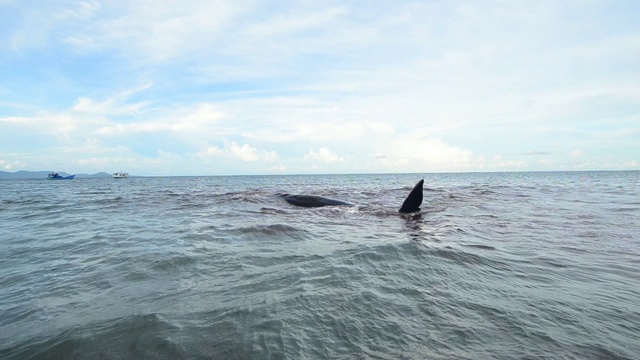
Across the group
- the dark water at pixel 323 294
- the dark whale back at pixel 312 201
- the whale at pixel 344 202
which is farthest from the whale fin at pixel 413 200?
the dark water at pixel 323 294

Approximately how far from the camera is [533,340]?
3.65 m

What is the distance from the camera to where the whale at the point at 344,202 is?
1408cm

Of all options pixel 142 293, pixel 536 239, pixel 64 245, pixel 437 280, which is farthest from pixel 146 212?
pixel 536 239

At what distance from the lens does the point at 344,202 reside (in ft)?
57.5

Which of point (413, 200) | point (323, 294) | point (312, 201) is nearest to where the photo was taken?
point (323, 294)

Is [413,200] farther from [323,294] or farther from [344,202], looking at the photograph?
[323,294]

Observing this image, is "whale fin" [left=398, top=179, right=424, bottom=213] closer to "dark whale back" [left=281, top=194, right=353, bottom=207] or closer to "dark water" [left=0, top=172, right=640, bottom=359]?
"dark whale back" [left=281, top=194, right=353, bottom=207]

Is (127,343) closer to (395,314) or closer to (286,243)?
(395,314)

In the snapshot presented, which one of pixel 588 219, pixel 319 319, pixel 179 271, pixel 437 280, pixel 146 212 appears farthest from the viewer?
pixel 146 212

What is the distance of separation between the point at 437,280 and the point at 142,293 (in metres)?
4.75

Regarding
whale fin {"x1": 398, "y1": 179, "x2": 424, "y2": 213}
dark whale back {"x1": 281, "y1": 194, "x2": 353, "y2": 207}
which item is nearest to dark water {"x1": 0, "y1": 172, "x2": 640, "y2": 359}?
whale fin {"x1": 398, "y1": 179, "x2": 424, "y2": 213}

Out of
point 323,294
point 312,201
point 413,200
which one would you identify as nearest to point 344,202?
point 312,201

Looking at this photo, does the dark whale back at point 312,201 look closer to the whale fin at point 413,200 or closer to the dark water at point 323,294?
the whale fin at point 413,200

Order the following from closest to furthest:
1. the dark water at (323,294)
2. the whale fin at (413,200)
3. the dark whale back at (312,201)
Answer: the dark water at (323,294), the whale fin at (413,200), the dark whale back at (312,201)
